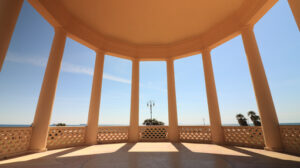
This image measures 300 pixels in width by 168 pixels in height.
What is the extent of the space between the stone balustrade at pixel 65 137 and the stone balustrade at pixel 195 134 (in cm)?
530

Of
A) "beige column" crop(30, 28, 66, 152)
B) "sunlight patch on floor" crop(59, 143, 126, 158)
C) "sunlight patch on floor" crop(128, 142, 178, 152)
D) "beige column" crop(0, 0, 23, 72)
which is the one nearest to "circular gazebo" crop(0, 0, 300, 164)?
"beige column" crop(30, 28, 66, 152)

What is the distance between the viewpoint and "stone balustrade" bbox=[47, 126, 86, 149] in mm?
5320

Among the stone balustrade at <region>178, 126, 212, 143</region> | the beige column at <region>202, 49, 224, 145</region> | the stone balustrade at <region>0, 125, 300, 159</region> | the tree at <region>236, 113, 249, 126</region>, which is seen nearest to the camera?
the stone balustrade at <region>0, 125, 300, 159</region>

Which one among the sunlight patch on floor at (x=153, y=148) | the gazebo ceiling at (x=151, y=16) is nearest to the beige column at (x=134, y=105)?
the sunlight patch on floor at (x=153, y=148)

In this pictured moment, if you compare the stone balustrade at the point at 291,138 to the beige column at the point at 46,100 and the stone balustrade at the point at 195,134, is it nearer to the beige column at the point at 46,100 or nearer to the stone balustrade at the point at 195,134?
the stone balustrade at the point at 195,134

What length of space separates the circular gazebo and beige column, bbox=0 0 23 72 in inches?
108

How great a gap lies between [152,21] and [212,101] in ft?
17.1

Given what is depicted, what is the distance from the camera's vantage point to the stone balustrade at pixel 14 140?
3956 mm

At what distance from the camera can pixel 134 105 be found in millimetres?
7762

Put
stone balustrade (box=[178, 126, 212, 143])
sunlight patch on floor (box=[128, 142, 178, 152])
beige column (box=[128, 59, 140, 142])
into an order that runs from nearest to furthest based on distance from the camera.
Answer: sunlight patch on floor (box=[128, 142, 178, 152]) < stone balustrade (box=[178, 126, 212, 143]) < beige column (box=[128, 59, 140, 142])

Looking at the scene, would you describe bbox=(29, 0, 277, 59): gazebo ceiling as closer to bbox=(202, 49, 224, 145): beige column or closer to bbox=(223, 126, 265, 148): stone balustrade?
bbox=(202, 49, 224, 145): beige column

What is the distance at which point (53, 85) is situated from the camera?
5.14 m

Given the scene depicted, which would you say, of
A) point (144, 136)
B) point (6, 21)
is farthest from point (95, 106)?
point (6, 21)

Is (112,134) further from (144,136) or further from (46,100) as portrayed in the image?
(46,100)
